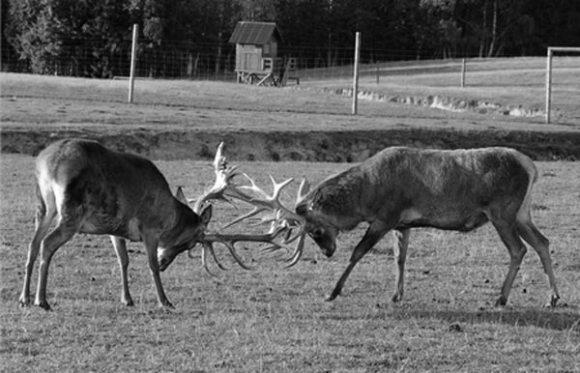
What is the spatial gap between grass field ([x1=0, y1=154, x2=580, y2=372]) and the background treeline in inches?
1914

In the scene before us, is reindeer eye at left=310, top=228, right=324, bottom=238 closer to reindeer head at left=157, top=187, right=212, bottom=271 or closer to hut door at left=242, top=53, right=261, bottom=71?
reindeer head at left=157, top=187, right=212, bottom=271

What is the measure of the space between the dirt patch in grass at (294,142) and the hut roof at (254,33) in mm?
34323

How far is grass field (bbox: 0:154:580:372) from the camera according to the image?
880 cm

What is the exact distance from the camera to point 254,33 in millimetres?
64188

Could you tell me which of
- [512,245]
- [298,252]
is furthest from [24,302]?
[512,245]

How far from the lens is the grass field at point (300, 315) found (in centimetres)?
880

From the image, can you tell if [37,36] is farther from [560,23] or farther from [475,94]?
[560,23]

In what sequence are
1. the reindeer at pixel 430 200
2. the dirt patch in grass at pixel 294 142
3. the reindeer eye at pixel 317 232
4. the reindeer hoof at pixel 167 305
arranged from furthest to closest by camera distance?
1. the dirt patch in grass at pixel 294 142
2. the reindeer eye at pixel 317 232
3. the reindeer at pixel 430 200
4. the reindeer hoof at pixel 167 305

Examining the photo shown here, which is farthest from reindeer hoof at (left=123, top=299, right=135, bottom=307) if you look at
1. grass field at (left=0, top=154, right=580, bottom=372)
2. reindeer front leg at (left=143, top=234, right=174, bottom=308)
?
reindeer front leg at (left=143, top=234, right=174, bottom=308)

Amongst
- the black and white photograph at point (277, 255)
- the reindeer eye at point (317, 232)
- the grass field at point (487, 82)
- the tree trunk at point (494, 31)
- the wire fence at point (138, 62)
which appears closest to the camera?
the black and white photograph at point (277, 255)

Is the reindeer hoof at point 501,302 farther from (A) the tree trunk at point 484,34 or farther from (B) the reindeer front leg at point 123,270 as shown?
(A) the tree trunk at point 484,34

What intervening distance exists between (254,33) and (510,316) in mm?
54446

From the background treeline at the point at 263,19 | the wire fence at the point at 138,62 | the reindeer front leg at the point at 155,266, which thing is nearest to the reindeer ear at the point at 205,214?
the reindeer front leg at the point at 155,266

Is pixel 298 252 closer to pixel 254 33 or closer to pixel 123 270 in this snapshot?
pixel 123 270
